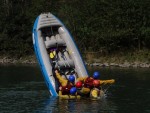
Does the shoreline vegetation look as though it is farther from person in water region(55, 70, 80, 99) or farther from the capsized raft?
person in water region(55, 70, 80, 99)

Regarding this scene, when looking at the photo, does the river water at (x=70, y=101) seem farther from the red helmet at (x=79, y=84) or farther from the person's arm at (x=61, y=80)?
the person's arm at (x=61, y=80)

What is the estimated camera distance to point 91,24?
53.1 m

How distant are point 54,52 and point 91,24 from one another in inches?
910

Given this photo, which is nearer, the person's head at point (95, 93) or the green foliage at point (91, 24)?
the person's head at point (95, 93)

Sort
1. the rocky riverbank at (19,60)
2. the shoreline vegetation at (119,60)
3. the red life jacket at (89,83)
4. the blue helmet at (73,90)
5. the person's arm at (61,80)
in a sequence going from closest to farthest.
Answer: the blue helmet at (73,90), the red life jacket at (89,83), the person's arm at (61,80), the shoreline vegetation at (119,60), the rocky riverbank at (19,60)

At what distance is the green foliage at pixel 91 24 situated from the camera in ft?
165

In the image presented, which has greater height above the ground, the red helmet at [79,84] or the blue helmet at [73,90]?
the red helmet at [79,84]

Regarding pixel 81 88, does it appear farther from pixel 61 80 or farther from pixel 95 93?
pixel 61 80

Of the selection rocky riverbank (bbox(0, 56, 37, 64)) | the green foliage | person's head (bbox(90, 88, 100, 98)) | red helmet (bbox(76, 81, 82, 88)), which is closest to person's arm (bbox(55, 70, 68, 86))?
red helmet (bbox(76, 81, 82, 88))

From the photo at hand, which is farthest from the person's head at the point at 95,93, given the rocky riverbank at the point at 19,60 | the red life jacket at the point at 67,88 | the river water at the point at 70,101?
the rocky riverbank at the point at 19,60

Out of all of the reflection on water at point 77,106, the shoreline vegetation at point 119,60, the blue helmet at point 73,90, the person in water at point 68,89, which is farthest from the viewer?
the shoreline vegetation at point 119,60

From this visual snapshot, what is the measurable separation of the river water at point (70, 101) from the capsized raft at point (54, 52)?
1407mm

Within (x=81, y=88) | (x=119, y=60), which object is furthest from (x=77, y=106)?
(x=119, y=60)

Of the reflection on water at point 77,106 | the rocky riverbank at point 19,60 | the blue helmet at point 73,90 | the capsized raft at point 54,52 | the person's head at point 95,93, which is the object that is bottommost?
the reflection on water at point 77,106
